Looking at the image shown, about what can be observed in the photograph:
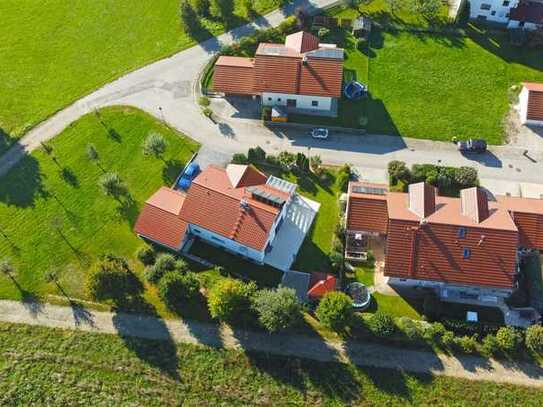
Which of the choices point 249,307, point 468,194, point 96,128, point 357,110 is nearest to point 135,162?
point 96,128

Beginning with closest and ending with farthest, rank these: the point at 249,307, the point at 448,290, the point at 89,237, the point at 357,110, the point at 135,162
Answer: the point at 249,307
the point at 448,290
the point at 89,237
the point at 135,162
the point at 357,110

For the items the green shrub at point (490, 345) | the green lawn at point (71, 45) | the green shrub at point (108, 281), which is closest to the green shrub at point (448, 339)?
the green shrub at point (490, 345)

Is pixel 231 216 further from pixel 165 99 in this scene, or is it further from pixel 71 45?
pixel 71 45

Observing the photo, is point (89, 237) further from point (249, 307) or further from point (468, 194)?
point (468, 194)

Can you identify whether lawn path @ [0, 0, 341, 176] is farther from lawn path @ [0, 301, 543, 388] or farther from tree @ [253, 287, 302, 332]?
tree @ [253, 287, 302, 332]

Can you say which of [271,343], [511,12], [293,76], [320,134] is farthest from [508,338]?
[511,12]
